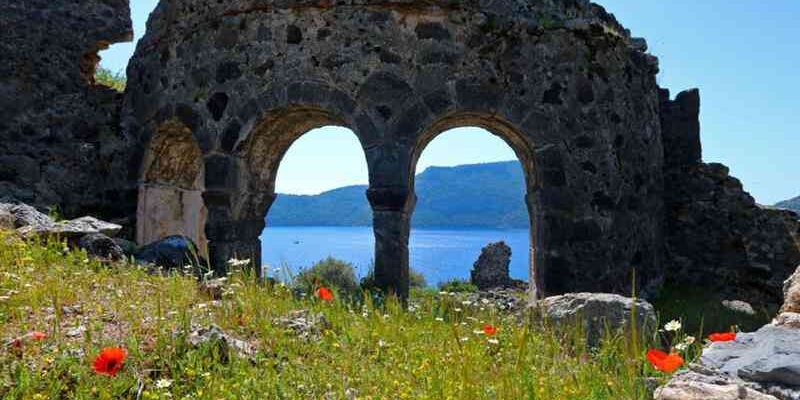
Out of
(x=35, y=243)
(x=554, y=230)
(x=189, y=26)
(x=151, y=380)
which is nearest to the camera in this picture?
(x=151, y=380)

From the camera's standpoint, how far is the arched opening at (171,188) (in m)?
8.20

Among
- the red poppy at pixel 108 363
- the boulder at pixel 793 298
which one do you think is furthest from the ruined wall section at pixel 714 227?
the red poppy at pixel 108 363

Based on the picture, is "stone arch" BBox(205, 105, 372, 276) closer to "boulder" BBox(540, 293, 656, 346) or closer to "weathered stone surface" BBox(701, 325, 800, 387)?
"boulder" BBox(540, 293, 656, 346)

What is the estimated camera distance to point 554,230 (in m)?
6.92

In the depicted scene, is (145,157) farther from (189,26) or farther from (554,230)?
(554,230)

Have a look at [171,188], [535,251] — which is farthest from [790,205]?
[171,188]

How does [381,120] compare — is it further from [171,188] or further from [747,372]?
[747,372]

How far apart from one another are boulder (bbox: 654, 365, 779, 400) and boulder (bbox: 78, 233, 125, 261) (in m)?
4.65

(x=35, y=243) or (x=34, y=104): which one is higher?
(x=34, y=104)

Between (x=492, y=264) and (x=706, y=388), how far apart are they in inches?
569

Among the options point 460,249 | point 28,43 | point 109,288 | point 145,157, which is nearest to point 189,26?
point 145,157

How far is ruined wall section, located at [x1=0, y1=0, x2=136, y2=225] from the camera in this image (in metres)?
8.16

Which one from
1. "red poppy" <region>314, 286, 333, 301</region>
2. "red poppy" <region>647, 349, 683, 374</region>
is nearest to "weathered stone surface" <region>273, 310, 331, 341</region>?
"red poppy" <region>314, 286, 333, 301</region>

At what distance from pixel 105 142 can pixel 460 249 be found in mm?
81177
